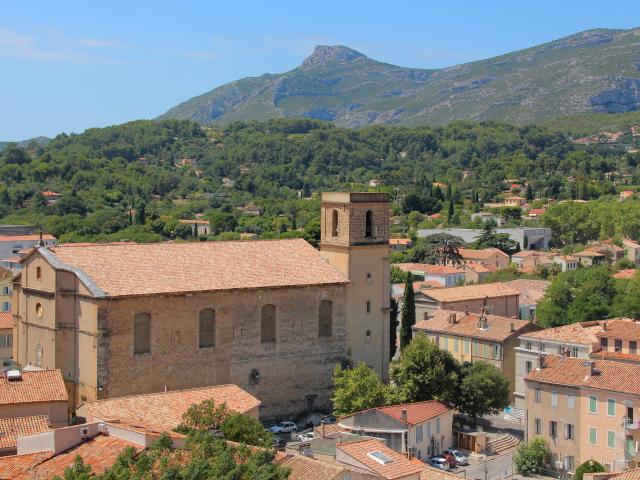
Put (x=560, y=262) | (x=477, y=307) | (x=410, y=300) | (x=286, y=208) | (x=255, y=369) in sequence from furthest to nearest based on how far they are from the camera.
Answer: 1. (x=286, y=208)
2. (x=560, y=262)
3. (x=477, y=307)
4. (x=410, y=300)
5. (x=255, y=369)

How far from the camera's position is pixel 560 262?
101188mm

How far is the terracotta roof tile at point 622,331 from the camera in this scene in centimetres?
4856

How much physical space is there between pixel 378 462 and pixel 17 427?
34.0 ft

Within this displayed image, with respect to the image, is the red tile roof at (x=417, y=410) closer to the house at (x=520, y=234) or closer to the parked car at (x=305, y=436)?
the parked car at (x=305, y=436)

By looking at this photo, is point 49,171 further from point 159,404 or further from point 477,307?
point 159,404

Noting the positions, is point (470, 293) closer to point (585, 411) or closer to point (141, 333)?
point (585, 411)

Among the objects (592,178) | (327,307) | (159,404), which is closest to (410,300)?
(327,307)

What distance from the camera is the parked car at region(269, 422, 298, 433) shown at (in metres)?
41.9

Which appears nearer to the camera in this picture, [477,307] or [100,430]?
[100,430]

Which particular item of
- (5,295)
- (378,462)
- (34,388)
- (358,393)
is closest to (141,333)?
(34,388)

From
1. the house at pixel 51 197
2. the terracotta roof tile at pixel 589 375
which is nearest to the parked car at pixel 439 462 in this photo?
the terracotta roof tile at pixel 589 375

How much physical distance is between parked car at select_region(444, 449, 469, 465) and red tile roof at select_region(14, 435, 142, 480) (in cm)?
1810

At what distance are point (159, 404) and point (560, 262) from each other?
7347 centimetres

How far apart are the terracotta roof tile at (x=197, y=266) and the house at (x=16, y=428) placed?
8.96 metres
